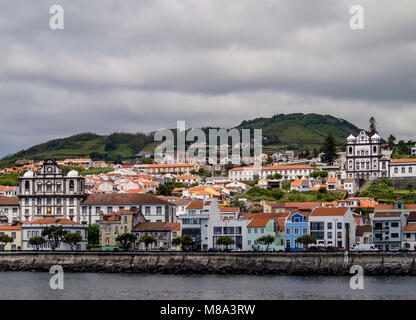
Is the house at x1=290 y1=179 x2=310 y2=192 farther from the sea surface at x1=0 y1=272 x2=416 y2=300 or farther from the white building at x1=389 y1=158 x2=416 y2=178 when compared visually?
the sea surface at x1=0 y1=272 x2=416 y2=300

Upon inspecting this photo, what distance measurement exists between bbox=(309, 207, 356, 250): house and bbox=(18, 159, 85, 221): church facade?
3345 centimetres

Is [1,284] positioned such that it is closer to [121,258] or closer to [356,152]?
[121,258]

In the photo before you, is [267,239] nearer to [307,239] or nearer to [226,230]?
[307,239]

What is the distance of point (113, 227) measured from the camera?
9088 centimetres

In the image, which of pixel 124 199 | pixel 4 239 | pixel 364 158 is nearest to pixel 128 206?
pixel 124 199

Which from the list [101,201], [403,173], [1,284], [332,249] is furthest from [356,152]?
[1,284]

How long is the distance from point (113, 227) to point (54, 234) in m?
6.77

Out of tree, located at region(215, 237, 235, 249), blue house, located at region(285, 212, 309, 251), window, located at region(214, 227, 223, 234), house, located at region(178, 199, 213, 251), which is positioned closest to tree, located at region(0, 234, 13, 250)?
house, located at region(178, 199, 213, 251)

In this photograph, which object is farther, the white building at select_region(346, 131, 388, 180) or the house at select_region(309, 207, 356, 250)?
the white building at select_region(346, 131, 388, 180)

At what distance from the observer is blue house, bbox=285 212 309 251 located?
85.5m

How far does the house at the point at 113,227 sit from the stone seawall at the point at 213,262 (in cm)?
811

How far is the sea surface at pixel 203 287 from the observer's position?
5819 cm

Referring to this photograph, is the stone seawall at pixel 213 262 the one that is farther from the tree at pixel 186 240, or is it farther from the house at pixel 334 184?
the house at pixel 334 184
